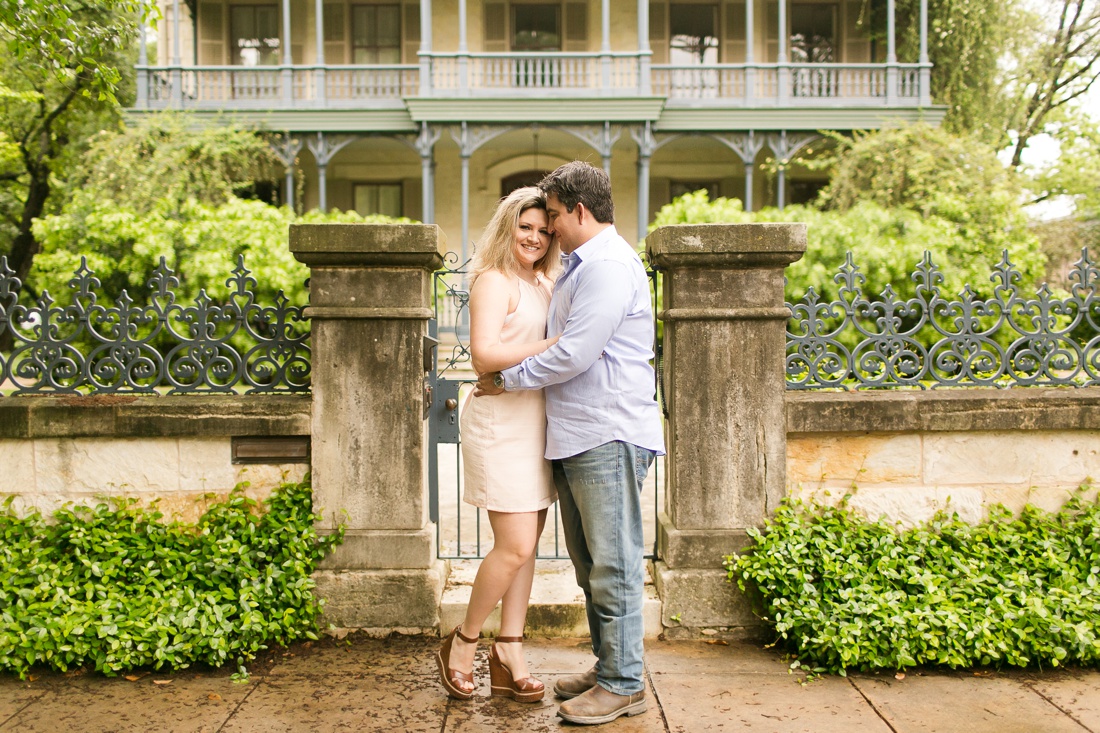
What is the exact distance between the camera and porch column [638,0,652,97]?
15227 mm

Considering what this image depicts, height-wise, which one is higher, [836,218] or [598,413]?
[836,218]

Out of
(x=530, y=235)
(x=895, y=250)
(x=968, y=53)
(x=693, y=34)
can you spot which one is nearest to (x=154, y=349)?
(x=530, y=235)

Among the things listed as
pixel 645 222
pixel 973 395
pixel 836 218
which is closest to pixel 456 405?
pixel 973 395

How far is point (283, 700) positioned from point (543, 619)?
110cm

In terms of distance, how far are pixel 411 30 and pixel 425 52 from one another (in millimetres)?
2219

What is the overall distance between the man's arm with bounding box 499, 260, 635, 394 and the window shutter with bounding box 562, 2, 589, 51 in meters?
15.5

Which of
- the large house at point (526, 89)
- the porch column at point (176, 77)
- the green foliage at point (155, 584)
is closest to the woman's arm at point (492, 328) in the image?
the green foliage at point (155, 584)

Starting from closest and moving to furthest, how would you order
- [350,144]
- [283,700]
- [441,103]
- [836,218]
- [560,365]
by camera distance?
[560,365], [283,700], [836,218], [441,103], [350,144]

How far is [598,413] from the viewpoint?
2.88m

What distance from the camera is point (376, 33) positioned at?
682 inches

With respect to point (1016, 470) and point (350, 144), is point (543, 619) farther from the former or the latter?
point (350, 144)

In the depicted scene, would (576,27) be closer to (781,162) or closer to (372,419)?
(781,162)

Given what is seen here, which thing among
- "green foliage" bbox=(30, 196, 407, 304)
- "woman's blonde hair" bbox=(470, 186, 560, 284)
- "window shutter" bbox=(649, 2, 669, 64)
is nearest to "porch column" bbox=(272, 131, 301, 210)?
"green foliage" bbox=(30, 196, 407, 304)

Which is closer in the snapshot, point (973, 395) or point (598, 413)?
point (598, 413)
